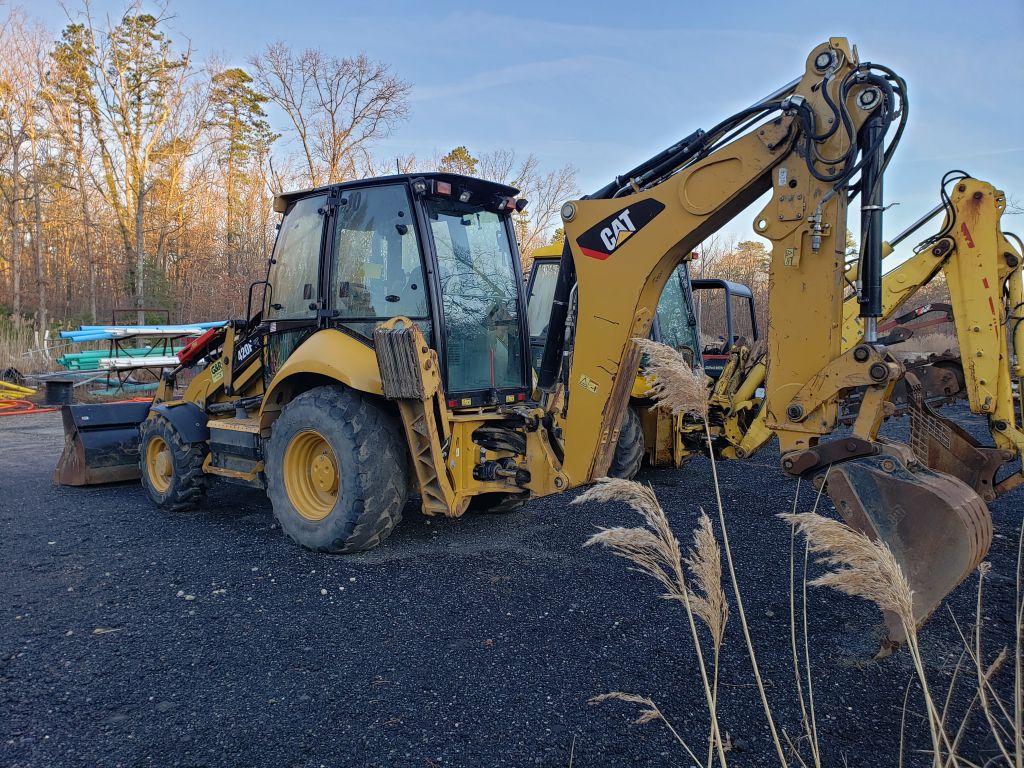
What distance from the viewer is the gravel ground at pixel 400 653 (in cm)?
254

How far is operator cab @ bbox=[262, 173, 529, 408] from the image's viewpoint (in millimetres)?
4578

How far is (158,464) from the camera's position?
595 cm

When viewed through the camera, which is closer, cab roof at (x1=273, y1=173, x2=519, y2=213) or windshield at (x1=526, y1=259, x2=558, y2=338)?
cab roof at (x1=273, y1=173, x2=519, y2=213)

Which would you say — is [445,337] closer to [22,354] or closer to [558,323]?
[558,323]

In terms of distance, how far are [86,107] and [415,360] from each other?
25.3 m

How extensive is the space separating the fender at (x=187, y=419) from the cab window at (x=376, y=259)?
1794mm

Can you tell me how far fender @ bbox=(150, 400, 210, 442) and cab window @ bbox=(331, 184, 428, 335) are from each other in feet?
5.89

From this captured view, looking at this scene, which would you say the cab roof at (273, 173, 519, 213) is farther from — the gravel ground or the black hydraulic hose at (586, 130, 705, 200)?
the gravel ground

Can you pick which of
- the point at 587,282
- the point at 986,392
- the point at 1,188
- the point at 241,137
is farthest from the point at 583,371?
the point at 241,137

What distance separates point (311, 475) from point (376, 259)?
159cm

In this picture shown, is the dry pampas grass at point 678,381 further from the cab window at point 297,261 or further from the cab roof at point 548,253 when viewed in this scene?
the cab roof at point 548,253

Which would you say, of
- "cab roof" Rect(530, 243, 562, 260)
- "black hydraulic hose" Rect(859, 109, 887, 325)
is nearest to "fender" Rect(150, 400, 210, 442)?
"cab roof" Rect(530, 243, 562, 260)

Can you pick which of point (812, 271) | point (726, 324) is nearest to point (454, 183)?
point (812, 271)

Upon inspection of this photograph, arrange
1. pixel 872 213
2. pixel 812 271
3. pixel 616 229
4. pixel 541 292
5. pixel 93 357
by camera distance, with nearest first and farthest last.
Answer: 1. pixel 872 213
2. pixel 812 271
3. pixel 616 229
4. pixel 541 292
5. pixel 93 357
